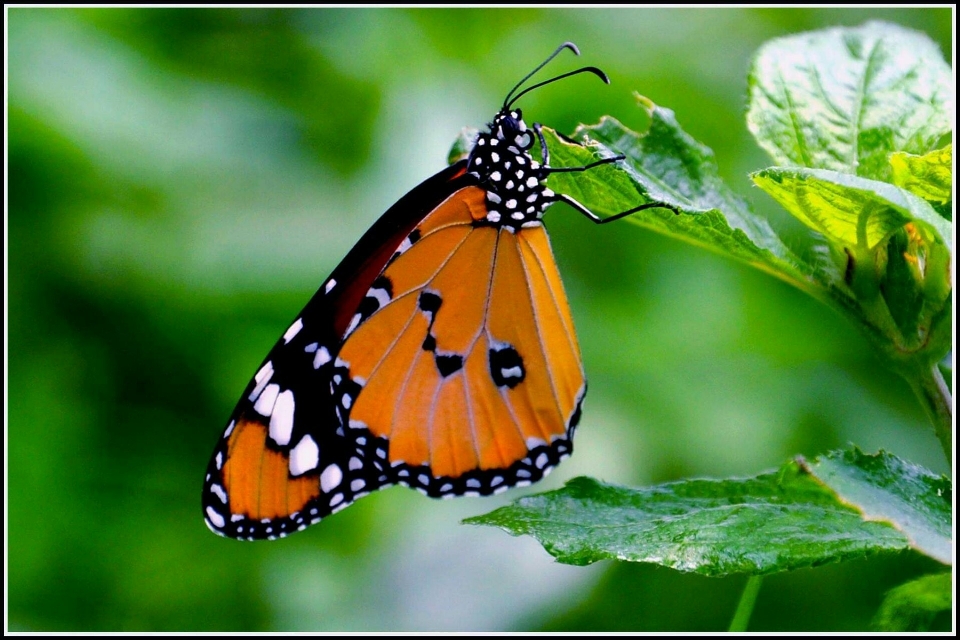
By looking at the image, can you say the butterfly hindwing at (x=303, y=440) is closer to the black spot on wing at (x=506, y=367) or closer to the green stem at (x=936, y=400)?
the black spot on wing at (x=506, y=367)

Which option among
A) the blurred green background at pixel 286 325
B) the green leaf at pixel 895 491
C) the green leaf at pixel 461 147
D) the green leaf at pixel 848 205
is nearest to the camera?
the green leaf at pixel 848 205

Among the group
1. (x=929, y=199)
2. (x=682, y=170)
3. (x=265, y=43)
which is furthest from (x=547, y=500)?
(x=265, y=43)

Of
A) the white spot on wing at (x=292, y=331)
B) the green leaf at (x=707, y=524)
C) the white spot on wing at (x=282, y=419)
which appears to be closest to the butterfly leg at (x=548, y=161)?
the green leaf at (x=707, y=524)

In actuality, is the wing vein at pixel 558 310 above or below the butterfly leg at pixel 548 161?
below

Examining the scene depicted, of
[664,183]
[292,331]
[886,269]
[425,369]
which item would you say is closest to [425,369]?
[425,369]

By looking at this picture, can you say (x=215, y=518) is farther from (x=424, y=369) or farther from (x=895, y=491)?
(x=895, y=491)

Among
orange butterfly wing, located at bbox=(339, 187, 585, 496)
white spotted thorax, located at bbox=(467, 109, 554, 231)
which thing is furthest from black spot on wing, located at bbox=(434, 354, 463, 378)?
white spotted thorax, located at bbox=(467, 109, 554, 231)

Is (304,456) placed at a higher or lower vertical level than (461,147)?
lower

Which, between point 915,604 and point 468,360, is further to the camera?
point 468,360
